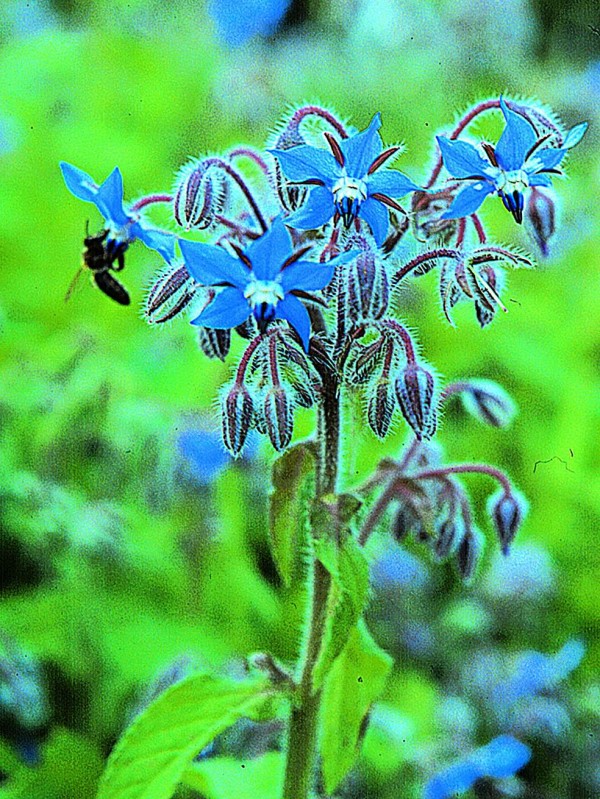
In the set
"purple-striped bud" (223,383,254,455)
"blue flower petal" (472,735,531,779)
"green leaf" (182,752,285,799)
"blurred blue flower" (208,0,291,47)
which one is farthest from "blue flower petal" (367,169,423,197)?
"blurred blue flower" (208,0,291,47)

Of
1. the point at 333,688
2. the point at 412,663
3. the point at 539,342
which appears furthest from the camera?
the point at 539,342

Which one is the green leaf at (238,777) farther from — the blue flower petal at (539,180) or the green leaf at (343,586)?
the blue flower petal at (539,180)

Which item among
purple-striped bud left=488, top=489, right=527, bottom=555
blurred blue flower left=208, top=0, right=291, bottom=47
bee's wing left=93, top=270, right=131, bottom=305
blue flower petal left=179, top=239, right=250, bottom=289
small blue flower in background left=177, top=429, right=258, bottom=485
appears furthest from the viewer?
blurred blue flower left=208, top=0, right=291, bottom=47

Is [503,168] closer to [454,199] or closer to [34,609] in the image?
[454,199]

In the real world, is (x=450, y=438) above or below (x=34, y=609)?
above

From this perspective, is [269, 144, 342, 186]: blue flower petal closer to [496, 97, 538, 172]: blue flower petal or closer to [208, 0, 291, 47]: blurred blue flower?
[496, 97, 538, 172]: blue flower petal

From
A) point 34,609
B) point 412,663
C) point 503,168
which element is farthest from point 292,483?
point 412,663

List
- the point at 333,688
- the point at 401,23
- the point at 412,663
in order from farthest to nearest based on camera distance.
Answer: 1. the point at 401,23
2. the point at 412,663
3. the point at 333,688
